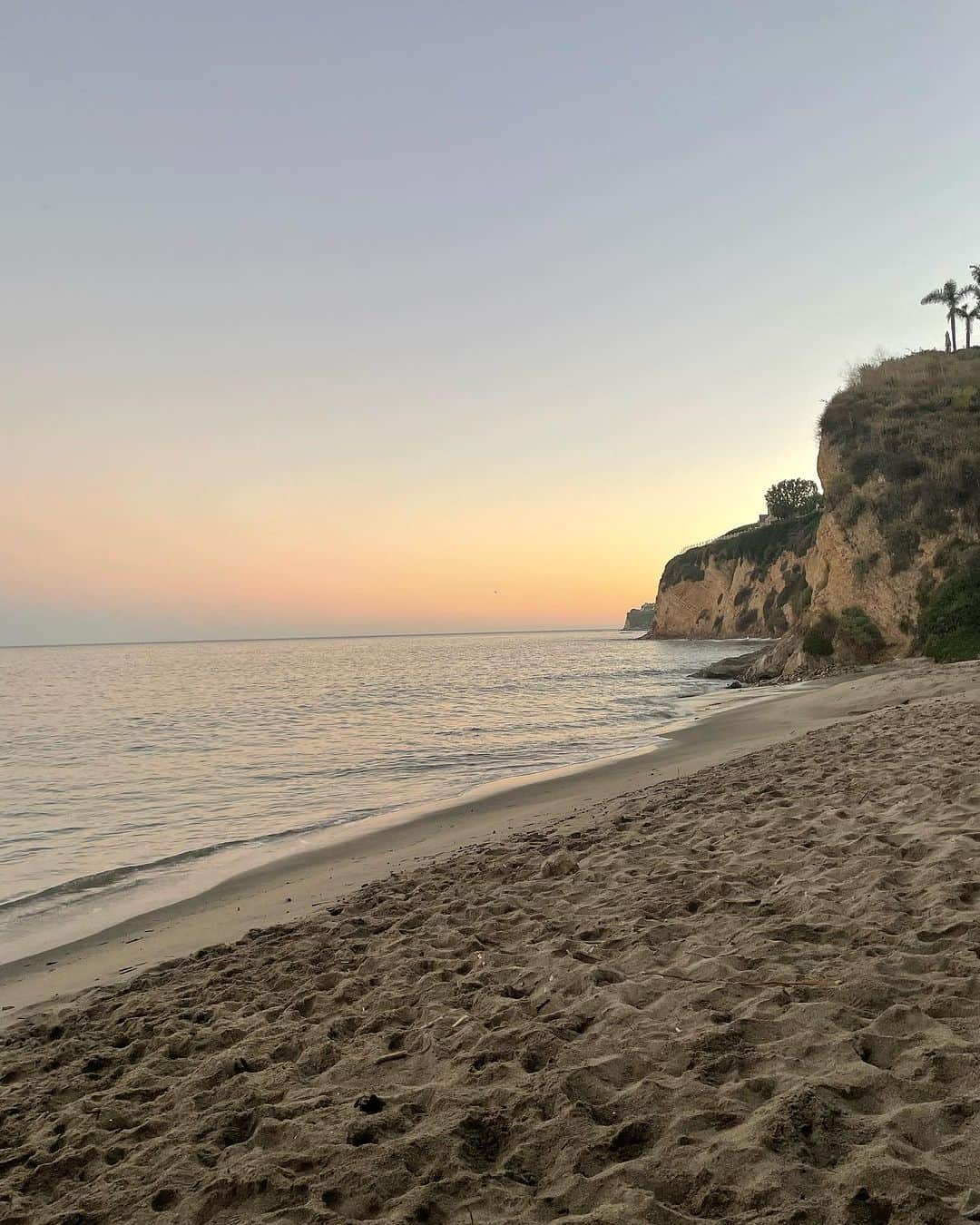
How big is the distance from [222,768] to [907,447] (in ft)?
89.4

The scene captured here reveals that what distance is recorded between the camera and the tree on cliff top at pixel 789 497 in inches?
3478

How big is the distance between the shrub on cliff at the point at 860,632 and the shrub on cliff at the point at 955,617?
198cm

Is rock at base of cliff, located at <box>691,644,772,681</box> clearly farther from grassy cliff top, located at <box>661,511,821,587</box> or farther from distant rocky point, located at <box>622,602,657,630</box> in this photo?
distant rocky point, located at <box>622,602,657,630</box>

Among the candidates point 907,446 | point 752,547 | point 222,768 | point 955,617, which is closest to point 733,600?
point 752,547

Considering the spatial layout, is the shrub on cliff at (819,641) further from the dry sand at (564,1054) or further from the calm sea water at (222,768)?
the dry sand at (564,1054)

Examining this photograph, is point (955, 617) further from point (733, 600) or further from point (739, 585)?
point (733, 600)

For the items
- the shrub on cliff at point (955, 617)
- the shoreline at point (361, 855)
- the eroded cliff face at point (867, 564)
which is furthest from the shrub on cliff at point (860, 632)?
the shoreline at point (361, 855)

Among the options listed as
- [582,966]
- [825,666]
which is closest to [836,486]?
[825,666]

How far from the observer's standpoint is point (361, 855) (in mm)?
8977

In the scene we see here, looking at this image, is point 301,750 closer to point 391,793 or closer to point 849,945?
point 391,793

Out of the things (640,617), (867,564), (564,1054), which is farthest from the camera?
(640,617)

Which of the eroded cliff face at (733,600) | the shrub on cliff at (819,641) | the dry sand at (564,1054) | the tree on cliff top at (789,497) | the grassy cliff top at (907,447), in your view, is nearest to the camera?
the dry sand at (564,1054)

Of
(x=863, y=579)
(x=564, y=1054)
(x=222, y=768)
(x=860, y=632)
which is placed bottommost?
(x=222, y=768)

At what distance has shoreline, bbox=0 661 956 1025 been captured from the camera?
242 inches
